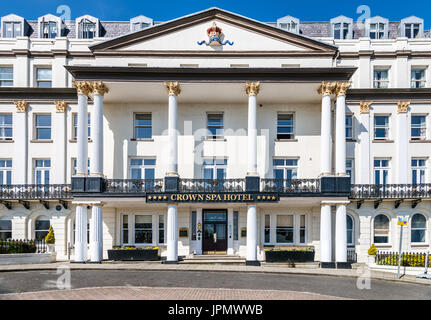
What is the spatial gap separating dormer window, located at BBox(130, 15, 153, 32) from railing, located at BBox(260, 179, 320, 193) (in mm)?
14179

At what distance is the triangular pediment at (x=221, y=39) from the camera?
19750mm

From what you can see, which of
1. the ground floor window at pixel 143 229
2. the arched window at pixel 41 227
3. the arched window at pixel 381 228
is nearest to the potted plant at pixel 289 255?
the arched window at pixel 381 228

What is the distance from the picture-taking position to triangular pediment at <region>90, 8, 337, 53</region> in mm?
19750

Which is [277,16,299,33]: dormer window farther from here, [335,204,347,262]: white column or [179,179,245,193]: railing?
[335,204,347,262]: white column

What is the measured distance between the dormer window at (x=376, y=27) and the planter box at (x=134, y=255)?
20.8 meters

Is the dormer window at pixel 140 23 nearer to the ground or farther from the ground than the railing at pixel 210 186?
farther from the ground

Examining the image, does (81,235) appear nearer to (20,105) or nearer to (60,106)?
(60,106)

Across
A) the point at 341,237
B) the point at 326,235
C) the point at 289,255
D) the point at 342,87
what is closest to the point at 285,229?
the point at 289,255

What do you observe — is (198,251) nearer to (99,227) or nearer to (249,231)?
(249,231)

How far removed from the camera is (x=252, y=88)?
1852 cm

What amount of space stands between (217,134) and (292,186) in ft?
19.1

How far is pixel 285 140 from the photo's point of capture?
21.0 meters

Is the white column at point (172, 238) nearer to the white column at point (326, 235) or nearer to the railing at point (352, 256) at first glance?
the white column at point (326, 235)

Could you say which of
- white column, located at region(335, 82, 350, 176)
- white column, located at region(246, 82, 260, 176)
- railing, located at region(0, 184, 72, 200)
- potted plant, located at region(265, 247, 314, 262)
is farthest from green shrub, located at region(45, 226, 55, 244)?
white column, located at region(335, 82, 350, 176)
